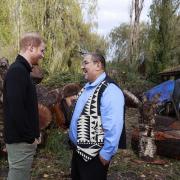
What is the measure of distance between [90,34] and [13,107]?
12194 mm

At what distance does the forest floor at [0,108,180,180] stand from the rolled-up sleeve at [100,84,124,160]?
2.08 m

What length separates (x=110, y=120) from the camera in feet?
9.82

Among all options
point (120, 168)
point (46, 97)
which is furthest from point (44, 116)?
point (120, 168)

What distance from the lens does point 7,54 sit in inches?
531

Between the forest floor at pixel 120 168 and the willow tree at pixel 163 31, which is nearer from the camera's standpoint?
the forest floor at pixel 120 168

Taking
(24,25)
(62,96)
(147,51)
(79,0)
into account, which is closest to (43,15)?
(24,25)

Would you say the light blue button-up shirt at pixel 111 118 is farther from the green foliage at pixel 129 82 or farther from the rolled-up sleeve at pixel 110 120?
the green foliage at pixel 129 82

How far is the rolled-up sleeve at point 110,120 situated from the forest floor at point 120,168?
6.82 ft

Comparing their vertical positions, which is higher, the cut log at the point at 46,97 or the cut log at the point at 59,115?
the cut log at the point at 46,97

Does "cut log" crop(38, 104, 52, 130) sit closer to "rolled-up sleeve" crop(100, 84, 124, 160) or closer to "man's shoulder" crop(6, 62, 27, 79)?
"rolled-up sleeve" crop(100, 84, 124, 160)

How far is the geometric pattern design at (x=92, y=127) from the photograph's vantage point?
9.98 feet

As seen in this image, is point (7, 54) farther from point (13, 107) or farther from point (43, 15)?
point (13, 107)

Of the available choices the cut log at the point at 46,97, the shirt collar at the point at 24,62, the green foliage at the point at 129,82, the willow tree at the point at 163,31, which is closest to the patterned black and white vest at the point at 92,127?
the shirt collar at the point at 24,62

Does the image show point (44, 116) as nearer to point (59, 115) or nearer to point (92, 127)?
point (59, 115)
